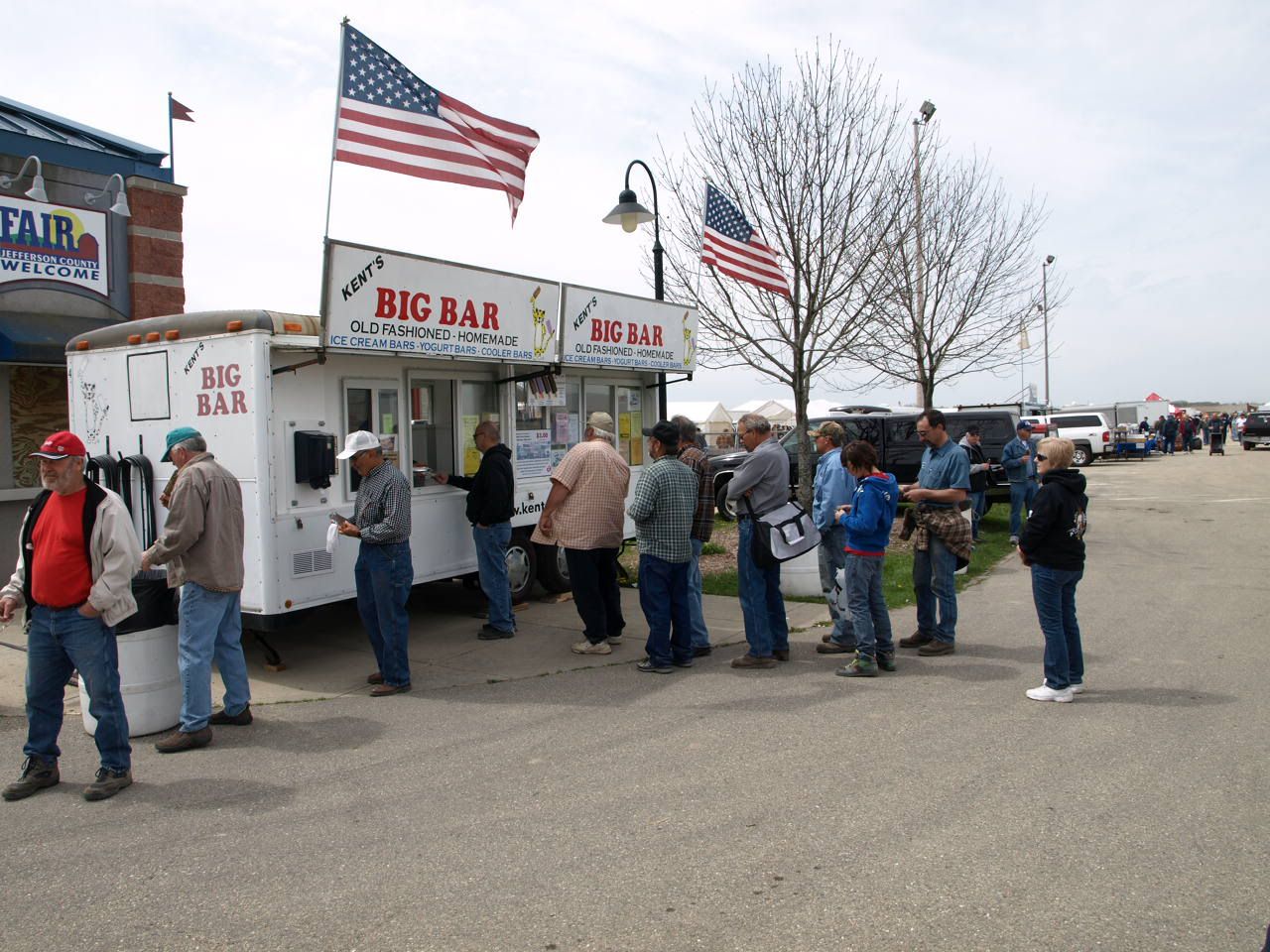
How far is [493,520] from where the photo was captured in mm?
8469

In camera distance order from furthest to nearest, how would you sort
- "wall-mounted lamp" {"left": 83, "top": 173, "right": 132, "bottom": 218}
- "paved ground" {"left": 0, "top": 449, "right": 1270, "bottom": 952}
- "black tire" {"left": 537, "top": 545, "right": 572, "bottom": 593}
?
"wall-mounted lamp" {"left": 83, "top": 173, "right": 132, "bottom": 218}
"black tire" {"left": 537, "top": 545, "right": 572, "bottom": 593}
"paved ground" {"left": 0, "top": 449, "right": 1270, "bottom": 952}

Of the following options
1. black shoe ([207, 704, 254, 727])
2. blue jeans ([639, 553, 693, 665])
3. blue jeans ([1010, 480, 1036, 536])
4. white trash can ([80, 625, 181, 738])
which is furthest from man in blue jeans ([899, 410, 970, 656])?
blue jeans ([1010, 480, 1036, 536])

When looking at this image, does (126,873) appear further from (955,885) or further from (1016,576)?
(1016,576)

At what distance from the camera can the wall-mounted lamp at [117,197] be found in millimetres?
11000

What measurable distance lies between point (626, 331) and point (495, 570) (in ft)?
10.8

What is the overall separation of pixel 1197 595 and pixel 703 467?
18.3ft

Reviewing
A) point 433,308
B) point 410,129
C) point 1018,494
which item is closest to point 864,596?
point 433,308

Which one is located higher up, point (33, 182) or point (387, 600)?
point (33, 182)

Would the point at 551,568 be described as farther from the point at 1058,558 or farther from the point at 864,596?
the point at 1058,558

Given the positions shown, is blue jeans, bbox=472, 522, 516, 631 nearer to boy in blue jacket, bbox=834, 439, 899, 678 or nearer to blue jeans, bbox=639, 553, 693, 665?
blue jeans, bbox=639, 553, 693, 665

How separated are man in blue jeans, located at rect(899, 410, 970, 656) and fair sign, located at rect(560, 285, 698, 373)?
3661 mm

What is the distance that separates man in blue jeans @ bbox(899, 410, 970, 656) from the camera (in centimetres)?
746

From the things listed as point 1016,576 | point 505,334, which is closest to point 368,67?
point 505,334

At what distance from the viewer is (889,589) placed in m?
10.6
